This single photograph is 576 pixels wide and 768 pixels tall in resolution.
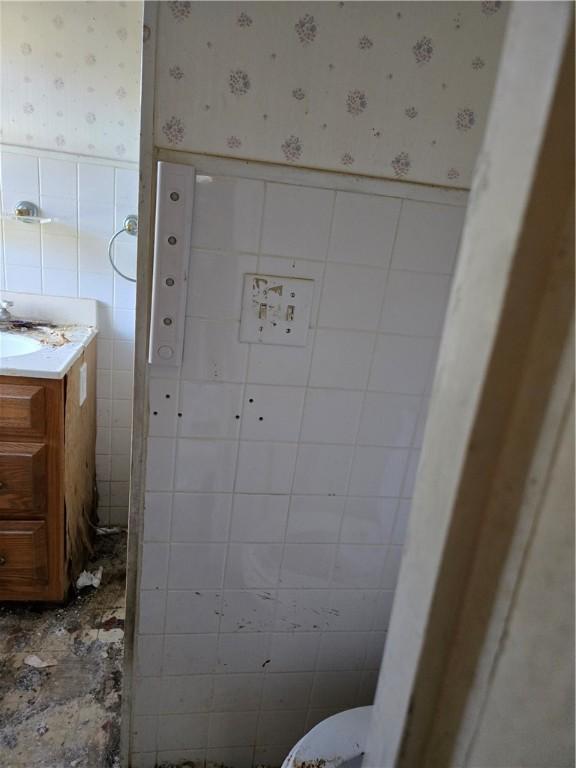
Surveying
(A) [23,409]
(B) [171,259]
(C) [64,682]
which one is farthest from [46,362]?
(C) [64,682]

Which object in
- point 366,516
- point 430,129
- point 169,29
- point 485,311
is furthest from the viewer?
point 366,516

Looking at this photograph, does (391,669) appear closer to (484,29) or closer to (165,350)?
(165,350)

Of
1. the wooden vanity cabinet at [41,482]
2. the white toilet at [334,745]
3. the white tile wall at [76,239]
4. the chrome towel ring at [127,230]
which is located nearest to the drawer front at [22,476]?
the wooden vanity cabinet at [41,482]

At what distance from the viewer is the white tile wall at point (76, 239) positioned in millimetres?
1600

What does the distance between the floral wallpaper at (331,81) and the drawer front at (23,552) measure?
125 centimetres

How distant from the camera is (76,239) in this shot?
1.68m

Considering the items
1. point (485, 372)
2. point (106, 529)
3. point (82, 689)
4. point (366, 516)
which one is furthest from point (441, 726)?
point (106, 529)

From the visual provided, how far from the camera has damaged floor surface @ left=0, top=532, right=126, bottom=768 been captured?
121 centimetres

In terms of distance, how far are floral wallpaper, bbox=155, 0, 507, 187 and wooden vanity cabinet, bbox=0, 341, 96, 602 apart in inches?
34.7

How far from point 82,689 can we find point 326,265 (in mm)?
1402

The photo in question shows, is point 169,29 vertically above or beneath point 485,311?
above

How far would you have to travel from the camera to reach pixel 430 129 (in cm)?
86

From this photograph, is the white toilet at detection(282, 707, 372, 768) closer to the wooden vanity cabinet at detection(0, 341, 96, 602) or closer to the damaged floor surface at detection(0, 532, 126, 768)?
the damaged floor surface at detection(0, 532, 126, 768)

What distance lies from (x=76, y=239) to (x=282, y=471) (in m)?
1.24
